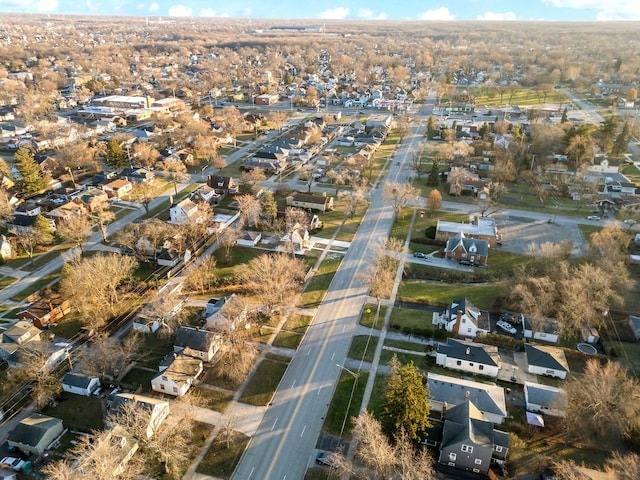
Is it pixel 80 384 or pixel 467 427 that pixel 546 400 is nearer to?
pixel 467 427

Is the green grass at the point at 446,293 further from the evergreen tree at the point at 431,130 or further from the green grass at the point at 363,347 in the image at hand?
the evergreen tree at the point at 431,130

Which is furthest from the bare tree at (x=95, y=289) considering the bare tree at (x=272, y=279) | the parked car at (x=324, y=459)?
the parked car at (x=324, y=459)

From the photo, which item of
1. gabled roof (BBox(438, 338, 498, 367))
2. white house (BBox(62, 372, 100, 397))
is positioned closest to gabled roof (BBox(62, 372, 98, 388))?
white house (BBox(62, 372, 100, 397))

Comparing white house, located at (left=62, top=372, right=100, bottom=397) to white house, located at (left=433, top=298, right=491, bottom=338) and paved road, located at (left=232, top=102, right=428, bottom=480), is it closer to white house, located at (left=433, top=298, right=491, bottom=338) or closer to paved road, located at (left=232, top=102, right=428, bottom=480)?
paved road, located at (left=232, top=102, right=428, bottom=480)

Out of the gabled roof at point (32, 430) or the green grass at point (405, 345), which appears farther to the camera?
the green grass at point (405, 345)

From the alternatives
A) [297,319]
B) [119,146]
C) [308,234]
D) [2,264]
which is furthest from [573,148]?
[2,264]

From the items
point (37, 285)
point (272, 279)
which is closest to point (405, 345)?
point (272, 279)

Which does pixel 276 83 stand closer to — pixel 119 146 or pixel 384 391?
pixel 119 146
